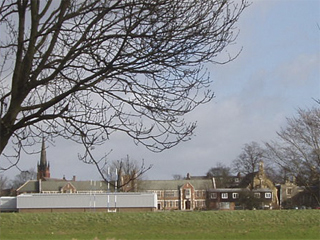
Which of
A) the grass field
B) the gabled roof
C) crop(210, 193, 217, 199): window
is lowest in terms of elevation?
the grass field

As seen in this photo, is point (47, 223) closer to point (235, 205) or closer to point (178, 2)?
point (178, 2)

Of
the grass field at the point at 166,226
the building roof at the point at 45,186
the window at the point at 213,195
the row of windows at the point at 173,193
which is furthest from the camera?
the row of windows at the point at 173,193

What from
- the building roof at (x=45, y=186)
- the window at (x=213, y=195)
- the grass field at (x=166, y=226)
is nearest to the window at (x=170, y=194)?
the building roof at (x=45, y=186)

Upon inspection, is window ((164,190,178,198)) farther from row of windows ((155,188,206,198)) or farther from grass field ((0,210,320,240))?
grass field ((0,210,320,240))

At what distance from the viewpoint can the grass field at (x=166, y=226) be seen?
24906mm

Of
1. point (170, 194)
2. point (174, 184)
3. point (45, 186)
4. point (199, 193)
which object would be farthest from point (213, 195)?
point (45, 186)

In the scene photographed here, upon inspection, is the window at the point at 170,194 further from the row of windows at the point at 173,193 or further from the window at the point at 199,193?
the window at the point at 199,193

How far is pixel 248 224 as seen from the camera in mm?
27312

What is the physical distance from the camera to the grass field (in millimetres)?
24906

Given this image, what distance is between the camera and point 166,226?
89.0ft

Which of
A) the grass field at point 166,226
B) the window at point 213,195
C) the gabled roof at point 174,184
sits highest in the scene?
the gabled roof at point 174,184

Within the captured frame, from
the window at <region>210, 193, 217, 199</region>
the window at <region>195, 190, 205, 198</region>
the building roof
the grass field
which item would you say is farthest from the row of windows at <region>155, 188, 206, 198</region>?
the grass field

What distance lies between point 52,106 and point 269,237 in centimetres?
2006

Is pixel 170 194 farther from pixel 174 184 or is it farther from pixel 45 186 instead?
pixel 45 186
